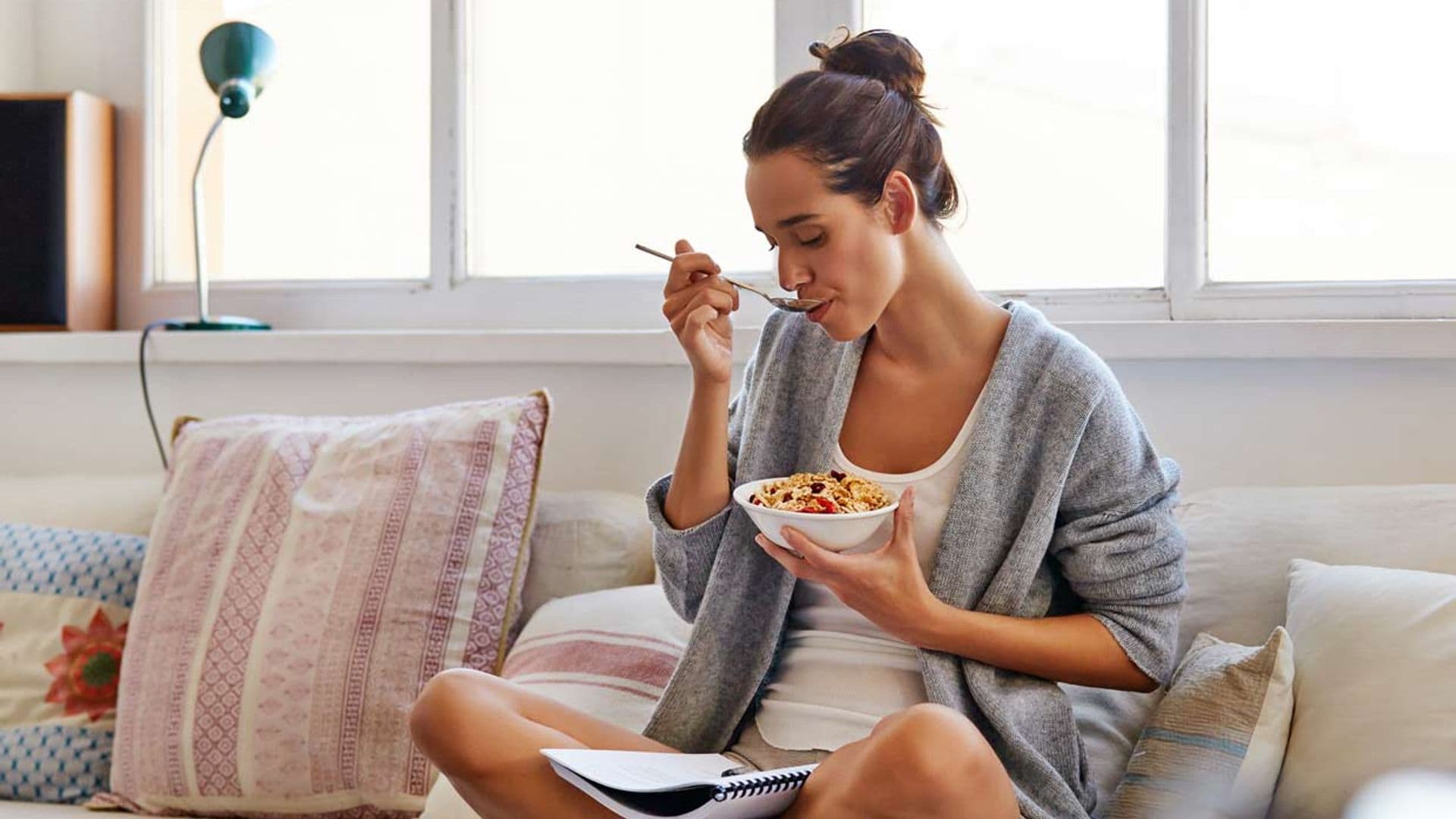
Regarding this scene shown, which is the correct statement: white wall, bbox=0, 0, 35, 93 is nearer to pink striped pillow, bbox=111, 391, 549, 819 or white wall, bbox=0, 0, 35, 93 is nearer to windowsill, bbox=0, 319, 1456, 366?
windowsill, bbox=0, 319, 1456, 366

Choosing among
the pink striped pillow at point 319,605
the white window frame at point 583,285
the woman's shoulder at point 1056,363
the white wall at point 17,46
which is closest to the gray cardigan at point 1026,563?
the woman's shoulder at point 1056,363

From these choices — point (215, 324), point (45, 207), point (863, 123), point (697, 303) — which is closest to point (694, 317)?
point (697, 303)

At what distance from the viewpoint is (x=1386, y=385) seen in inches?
68.6

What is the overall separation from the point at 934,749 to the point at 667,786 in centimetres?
22

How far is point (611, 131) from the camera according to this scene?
2.28 meters

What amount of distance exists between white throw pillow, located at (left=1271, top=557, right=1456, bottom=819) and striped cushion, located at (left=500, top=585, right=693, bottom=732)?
69cm

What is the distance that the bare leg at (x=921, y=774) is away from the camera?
1.06 metres

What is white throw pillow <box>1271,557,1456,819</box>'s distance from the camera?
1172 millimetres

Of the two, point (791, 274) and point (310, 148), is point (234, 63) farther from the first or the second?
point (791, 274)

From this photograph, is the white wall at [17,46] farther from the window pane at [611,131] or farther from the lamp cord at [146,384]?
the window pane at [611,131]

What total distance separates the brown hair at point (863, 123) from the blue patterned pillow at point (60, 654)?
1162 millimetres

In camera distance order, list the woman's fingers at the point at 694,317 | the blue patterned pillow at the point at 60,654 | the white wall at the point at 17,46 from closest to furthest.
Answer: the woman's fingers at the point at 694,317 < the blue patterned pillow at the point at 60,654 < the white wall at the point at 17,46

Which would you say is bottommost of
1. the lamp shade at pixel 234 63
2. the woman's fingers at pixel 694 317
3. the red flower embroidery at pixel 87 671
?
A: the red flower embroidery at pixel 87 671

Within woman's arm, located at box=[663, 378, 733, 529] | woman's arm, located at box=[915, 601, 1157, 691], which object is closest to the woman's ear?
woman's arm, located at box=[663, 378, 733, 529]
